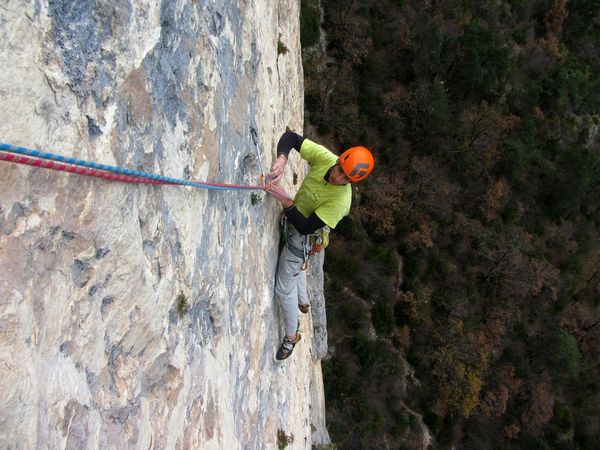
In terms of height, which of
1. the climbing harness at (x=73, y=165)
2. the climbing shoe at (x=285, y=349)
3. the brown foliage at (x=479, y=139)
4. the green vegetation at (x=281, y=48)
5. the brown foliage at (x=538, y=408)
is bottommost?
the brown foliage at (x=538, y=408)

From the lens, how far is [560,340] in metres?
23.7

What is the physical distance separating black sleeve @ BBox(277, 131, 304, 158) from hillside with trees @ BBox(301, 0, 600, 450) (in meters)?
14.7

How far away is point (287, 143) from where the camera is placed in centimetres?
469

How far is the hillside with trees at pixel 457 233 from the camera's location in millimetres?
19719

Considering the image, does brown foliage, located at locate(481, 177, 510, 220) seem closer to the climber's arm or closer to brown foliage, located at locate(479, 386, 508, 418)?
brown foliage, located at locate(479, 386, 508, 418)

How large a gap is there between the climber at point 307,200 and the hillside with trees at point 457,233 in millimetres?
14040

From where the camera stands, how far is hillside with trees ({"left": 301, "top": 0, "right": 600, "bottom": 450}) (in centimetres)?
1972

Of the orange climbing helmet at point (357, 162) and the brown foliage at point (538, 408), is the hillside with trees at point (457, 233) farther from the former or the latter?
the orange climbing helmet at point (357, 162)

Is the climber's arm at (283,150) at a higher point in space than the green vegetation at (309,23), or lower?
lower

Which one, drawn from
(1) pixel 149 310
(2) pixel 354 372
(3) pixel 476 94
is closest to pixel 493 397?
(2) pixel 354 372

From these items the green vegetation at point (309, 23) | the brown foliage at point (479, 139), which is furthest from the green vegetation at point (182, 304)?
the brown foliage at point (479, 139)

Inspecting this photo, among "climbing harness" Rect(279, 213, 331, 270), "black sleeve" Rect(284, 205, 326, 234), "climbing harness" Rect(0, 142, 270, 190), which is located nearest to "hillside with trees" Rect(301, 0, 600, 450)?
"climbing harness" Rect(279, 213, 331, 270)

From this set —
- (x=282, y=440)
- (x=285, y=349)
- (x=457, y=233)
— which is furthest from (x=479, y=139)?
(x=282, y=440)

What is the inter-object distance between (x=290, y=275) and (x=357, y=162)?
184 cm
